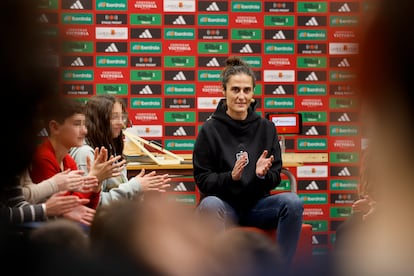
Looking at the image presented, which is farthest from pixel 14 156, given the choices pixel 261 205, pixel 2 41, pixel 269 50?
pixel 269 50

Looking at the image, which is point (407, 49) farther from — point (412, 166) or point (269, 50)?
point (269, 50)

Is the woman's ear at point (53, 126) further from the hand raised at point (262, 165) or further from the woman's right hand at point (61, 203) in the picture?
the hand raised at point (262, 165)

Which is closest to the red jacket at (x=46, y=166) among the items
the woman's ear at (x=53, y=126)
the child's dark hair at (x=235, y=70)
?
the woman's ear at (x=53, y=126)

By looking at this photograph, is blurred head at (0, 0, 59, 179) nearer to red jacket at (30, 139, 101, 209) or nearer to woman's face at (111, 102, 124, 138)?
red jacket at (30, 139, 101, 209)

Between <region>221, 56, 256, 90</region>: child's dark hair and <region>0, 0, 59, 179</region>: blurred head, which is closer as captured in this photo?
<region>0, 0, 59, 179</region>: blurred head

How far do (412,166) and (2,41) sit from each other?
15cm

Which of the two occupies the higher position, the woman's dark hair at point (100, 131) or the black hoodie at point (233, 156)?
the woman's dark hair at point (100, 131)

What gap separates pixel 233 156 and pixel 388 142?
134 cm

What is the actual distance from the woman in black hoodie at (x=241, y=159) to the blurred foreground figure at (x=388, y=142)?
1.15m

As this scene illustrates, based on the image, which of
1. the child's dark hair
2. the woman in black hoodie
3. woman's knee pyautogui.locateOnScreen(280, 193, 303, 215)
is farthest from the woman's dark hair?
the child's dark hair

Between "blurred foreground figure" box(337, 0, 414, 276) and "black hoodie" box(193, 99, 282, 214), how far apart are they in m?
1.22

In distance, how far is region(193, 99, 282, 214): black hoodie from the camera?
148 cm

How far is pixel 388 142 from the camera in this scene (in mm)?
195

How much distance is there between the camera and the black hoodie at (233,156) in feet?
4.87
